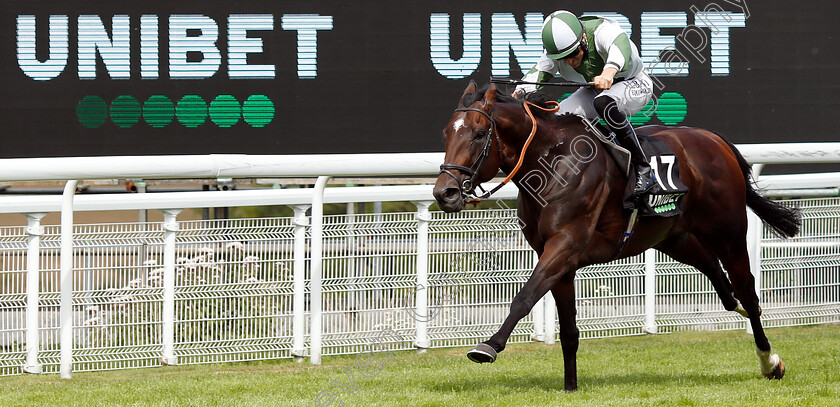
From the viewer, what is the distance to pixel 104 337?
5504 mm

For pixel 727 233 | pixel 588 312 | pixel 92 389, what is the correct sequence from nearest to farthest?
pixel 92 389 → pixel 727 233 → pixel 588 312

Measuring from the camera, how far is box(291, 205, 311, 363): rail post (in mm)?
5785

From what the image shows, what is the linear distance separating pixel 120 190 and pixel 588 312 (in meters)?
4.35

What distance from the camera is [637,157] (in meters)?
4.84

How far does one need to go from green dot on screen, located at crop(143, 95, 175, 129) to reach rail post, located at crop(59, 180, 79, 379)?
10.2 ft

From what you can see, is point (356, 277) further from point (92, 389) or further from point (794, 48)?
point (794, 48)

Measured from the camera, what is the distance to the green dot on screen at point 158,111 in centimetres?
818

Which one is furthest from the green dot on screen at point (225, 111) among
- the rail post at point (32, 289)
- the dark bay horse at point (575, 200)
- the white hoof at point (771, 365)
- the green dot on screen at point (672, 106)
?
the white hoof at point (771, 365)

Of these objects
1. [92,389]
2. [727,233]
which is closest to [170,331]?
A: [92,389]

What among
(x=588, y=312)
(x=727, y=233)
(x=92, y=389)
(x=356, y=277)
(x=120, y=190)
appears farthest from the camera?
(x=120, y=190)

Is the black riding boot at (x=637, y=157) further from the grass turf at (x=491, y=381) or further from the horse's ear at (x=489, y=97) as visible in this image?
the grass turf at (x=491, y=381)

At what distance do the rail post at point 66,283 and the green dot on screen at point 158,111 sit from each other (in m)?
3.11

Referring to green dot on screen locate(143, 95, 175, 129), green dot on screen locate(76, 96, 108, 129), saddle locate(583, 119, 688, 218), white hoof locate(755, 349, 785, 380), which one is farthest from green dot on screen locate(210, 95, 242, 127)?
white hoof locate(755, 349, 785, 380)

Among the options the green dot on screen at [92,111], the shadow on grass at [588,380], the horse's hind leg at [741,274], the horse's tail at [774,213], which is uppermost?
the green dot on screen at [92,111]
